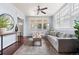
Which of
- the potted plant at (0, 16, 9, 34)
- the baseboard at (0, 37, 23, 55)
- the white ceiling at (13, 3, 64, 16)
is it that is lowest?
the baseboard at (0, 37, 23, 55)

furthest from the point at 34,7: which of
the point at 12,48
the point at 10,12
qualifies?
the point at 12,48

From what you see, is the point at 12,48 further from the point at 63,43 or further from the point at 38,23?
the point at 63,43

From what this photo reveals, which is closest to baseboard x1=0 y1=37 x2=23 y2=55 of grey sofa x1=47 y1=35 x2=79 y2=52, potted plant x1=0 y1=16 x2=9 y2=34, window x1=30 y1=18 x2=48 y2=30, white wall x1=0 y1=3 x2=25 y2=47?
white wall x1=0 y1=3 x2=25 y2=47

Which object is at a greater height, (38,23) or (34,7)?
(34,7)

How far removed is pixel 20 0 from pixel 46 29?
0.97m

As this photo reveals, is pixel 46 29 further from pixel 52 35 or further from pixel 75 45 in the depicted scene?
pixel 75 45

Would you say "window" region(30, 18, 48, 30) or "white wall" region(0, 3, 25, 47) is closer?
"white wall" region(0, 3, 25, 47)

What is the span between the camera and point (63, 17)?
2939mm

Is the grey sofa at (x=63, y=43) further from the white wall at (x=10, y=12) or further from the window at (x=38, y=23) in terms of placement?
the white wall at (x=10, y=12)

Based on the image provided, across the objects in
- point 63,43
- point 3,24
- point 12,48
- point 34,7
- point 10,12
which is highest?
point 34,7

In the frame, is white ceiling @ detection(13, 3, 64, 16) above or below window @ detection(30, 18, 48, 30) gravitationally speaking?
above

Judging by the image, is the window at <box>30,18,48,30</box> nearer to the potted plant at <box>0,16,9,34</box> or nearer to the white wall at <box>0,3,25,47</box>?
the white wall at <box>0,3,25,47</box>

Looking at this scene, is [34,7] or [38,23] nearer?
[34,7]

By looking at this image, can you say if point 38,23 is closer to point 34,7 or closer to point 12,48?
point 34,7
